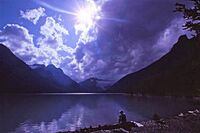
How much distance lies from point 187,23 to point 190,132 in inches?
373

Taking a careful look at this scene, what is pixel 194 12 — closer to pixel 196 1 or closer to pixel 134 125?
pixel 196 1

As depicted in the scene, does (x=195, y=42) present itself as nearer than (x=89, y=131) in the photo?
Yes

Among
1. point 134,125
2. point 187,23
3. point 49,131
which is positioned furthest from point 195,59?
point 49,131

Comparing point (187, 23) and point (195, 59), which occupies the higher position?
point (187, 23)

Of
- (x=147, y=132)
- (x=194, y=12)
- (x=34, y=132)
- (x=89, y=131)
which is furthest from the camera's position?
(x=34, y=132)

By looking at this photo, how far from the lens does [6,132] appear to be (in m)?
56.2

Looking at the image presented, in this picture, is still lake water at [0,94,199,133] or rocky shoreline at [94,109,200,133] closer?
rocky shoreline at [94,109,200,133]

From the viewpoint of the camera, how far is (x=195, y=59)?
24031 mm

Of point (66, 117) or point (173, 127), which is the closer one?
point (173, 127)

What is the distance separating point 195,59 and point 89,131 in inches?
787

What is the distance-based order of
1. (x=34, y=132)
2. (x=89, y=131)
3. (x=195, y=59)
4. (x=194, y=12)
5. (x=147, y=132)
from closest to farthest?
(x=194, y=12), (x=195, y=59), (x=147, y=132), (x=89, y=131), (x=34, y=132)

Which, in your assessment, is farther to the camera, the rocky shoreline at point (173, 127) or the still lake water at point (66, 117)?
the still lake water at point (66, 117)

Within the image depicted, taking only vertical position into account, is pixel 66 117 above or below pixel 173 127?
above

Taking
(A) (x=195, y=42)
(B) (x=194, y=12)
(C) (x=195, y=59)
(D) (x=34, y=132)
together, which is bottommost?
(D) (x=34, y=132)
